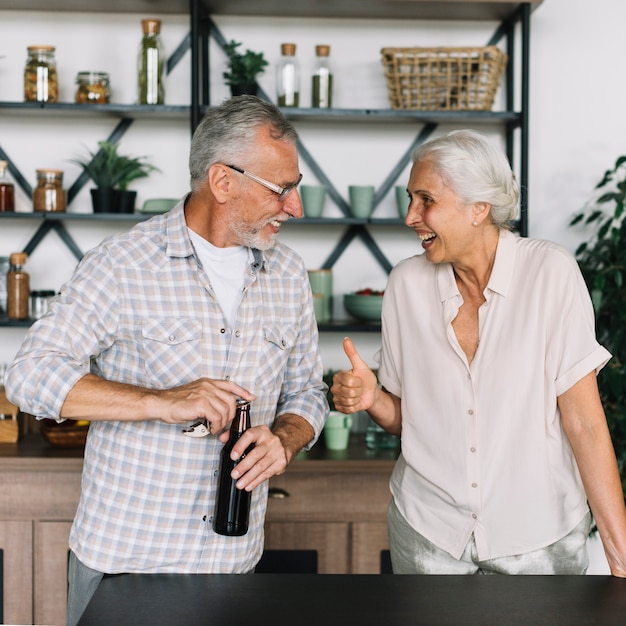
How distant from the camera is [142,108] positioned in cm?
331

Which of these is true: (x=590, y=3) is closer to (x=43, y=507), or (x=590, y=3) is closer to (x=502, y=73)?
(x=502, y=73)

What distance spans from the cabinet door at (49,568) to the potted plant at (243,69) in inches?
68.3

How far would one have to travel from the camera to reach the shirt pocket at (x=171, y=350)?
189 centimetres

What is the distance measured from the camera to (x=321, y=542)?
10.2ft

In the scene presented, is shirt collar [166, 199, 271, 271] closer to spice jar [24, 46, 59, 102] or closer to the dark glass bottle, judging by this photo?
the dark glass bottle

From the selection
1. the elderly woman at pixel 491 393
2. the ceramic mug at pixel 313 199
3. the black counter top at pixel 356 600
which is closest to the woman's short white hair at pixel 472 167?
the elderly woman at pixel 491 393

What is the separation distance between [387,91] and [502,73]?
50cm

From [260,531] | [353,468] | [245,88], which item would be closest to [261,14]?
[245,88]

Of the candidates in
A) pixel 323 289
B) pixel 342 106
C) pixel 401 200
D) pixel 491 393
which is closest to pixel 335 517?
pixel 323 289

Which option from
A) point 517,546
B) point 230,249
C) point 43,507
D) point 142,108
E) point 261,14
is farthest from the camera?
point 261,14

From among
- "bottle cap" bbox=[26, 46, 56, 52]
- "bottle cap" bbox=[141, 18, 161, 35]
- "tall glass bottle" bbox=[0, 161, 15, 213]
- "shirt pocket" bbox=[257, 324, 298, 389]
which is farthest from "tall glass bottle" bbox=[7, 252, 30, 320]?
"shirt pocket" bbox=[257, 324, 298, 389]

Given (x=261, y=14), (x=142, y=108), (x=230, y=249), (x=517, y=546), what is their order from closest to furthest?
(x=517, y=546) → (x=230, y=249) → (x=142, y=108) → (x=261, y=14)

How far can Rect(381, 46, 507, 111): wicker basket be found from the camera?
3273 mm

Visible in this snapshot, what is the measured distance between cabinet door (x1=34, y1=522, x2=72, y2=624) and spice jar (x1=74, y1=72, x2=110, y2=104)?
160 cm
